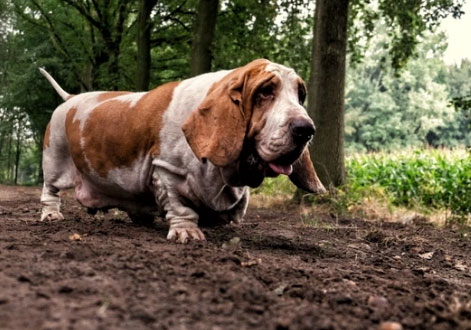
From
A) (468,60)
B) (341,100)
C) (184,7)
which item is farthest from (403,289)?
(468,60)

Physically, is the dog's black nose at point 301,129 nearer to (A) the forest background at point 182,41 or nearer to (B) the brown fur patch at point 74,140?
(B) the brown fur patch at point 74,140

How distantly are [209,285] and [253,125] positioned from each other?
1380mm

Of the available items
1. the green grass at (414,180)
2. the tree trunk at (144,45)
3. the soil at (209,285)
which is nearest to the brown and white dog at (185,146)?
the soil at (209,285)

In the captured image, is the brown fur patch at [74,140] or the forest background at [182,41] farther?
the forest background at [182,41]

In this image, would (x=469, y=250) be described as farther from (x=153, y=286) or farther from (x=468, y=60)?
(x=468, y=60)

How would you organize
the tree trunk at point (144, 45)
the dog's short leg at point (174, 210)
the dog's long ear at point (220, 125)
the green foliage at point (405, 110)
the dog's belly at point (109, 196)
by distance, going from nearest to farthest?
1. the dog's long ear at point (220, 125)
2. the dog's short leg at point (174, 210)
3. the dog's belly at point (109, 196)
4. the tree trunk at point (144, 45)
5. the green foliage at point (405, 110)

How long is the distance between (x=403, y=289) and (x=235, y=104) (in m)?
1.55

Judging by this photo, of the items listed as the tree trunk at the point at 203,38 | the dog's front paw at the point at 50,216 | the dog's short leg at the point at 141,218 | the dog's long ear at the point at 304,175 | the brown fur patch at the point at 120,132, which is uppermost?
the tree trunk at the point at 203,38

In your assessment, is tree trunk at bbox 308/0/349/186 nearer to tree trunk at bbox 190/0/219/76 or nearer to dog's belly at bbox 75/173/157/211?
tree trunk at bbox 190/0/219/76

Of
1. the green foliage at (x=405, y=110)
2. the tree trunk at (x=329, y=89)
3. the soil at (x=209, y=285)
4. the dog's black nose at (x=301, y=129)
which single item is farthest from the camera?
the green foliage at (x=405, y=110)

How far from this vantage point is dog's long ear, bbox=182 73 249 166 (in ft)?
10.9

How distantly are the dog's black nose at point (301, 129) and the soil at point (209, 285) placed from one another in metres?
0.77

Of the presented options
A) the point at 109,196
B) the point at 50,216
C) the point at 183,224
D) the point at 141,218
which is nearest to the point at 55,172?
the point at 50,216

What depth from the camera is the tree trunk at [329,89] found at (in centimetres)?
809
